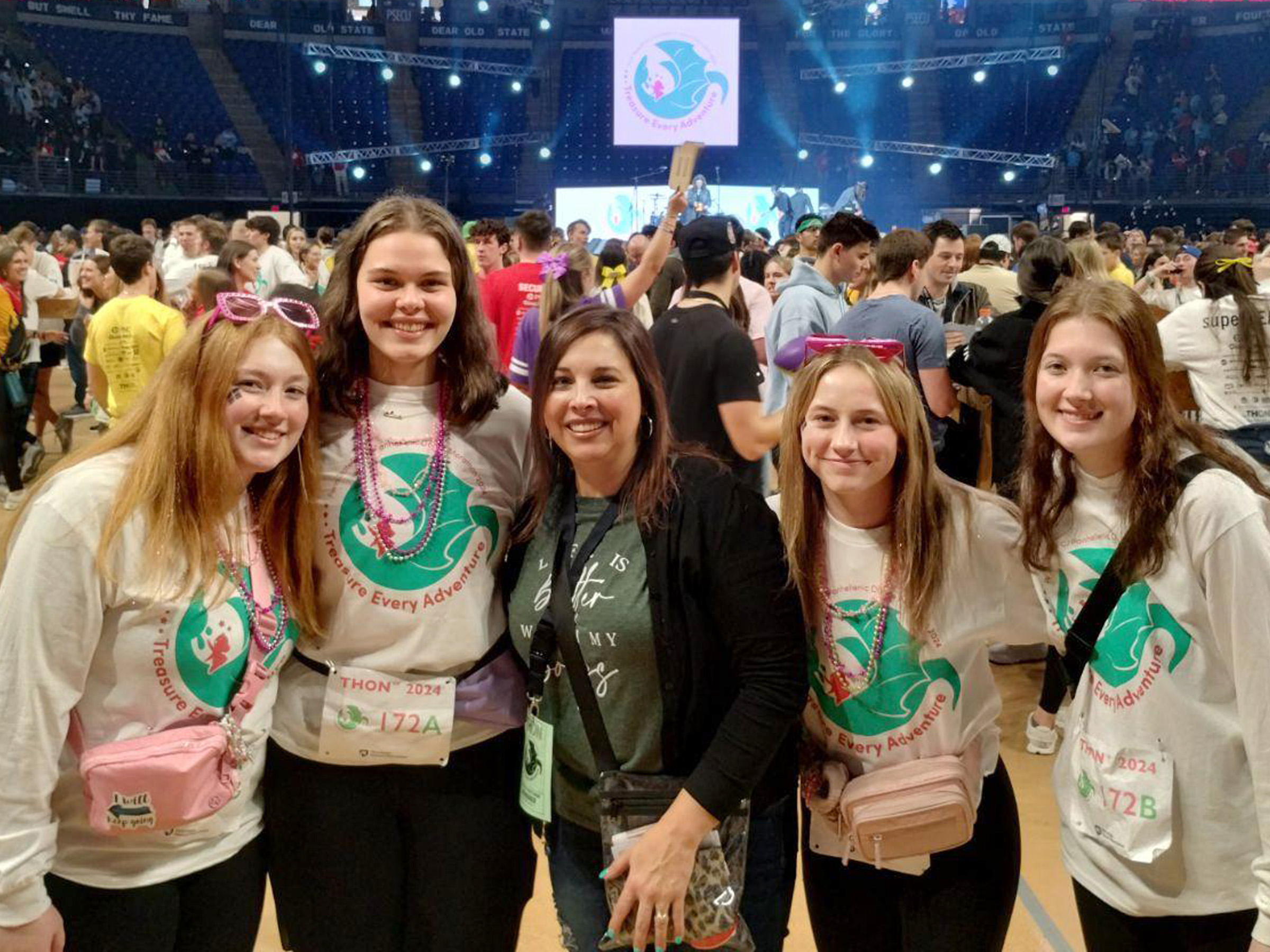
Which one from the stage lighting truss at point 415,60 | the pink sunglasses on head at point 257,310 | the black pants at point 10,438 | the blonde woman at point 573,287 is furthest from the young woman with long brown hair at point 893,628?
the stage lighting truss at point 415,60

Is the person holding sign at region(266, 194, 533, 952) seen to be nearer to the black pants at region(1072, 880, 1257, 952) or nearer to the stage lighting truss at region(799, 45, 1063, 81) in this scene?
the black pants at region(1072, 880, 1257, 952)

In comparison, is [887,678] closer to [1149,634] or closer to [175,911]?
[1149,634]

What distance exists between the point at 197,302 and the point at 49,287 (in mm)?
4709

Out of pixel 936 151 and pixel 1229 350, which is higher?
pixel 936 151

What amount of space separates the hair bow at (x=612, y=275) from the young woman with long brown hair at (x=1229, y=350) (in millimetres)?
2354

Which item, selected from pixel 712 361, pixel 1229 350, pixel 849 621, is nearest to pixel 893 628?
pixel 849 621

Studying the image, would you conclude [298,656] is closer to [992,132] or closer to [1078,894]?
[1078,894]

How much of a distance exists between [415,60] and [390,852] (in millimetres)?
19291

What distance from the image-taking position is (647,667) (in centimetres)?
159

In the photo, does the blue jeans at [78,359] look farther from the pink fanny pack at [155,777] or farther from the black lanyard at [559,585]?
the black lanyard at [559,585]

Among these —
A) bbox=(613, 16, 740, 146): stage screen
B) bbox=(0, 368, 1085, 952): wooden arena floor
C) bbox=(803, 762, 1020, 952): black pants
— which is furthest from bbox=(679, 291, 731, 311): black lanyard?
bbox=(613, 16, 740, 146): stage screen

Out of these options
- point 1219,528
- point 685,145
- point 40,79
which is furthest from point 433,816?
point 40,79

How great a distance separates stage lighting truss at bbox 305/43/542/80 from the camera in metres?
18.3

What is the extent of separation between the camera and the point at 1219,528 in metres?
1.47
